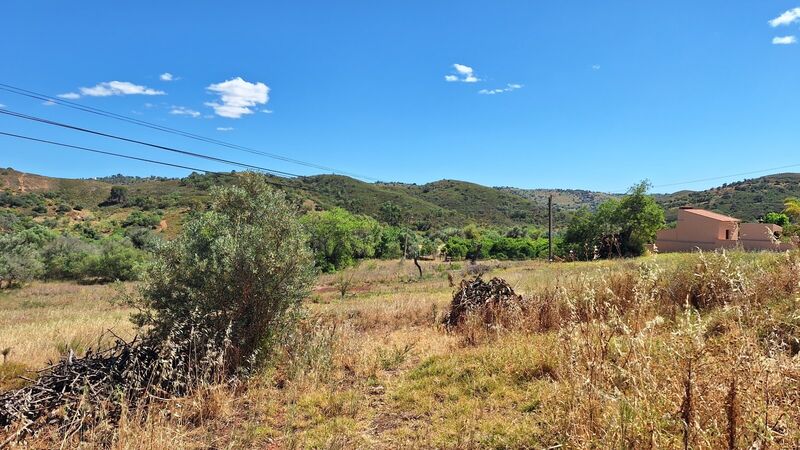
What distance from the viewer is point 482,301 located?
8.91 meters

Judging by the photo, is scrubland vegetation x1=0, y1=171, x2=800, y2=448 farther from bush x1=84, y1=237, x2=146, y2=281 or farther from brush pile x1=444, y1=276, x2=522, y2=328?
bush x1=84, y1=237, x2=146, y2=281

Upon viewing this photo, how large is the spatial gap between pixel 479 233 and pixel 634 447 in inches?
2687

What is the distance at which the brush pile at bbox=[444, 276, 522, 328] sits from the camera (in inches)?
303

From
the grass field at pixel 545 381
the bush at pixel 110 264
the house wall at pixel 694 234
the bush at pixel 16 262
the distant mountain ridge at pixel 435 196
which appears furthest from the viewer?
the distant mountain ridge at pixel 435 196

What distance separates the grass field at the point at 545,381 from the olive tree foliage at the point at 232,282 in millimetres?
573

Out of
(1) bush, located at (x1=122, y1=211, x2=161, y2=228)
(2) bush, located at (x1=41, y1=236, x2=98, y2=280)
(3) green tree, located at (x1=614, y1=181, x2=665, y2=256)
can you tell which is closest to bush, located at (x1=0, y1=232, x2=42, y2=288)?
(2) bush, located at (x1=41, y1=236, x2=98, y2=280)

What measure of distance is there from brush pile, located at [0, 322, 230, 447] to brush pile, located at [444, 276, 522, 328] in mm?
4576

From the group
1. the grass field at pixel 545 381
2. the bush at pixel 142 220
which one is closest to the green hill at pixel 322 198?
the bush at pixel 142 220

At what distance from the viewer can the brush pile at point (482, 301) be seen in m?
7.70

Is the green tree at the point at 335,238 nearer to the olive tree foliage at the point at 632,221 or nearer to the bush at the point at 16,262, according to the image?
the bush at the point at 16,262

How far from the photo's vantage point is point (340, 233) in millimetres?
44875

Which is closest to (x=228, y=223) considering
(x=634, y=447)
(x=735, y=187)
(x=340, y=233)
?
(x=634, y=447)

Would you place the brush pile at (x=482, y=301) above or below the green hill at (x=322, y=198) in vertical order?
below

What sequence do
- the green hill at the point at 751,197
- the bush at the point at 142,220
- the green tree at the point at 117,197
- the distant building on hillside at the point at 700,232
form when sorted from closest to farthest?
the distant building on hillside at the point at 700,232 < the bush at the point at 142,220 < the green hill at the point at 751,197 < the green tree at the point at 117,197
